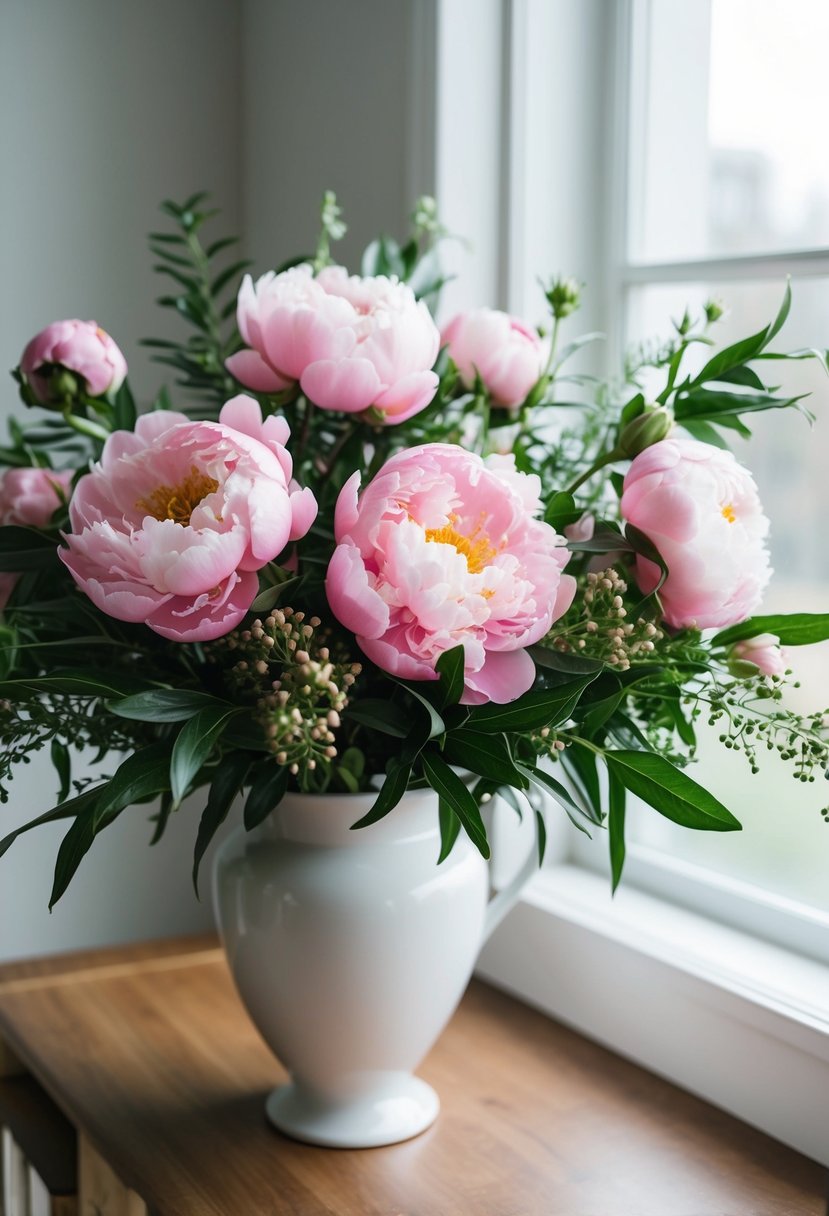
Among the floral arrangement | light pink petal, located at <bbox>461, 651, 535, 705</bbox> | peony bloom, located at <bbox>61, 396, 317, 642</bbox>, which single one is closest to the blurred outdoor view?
the floral arrangement

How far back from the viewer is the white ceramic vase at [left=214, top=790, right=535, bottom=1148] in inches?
37.0

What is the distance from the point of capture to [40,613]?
3.12 feet

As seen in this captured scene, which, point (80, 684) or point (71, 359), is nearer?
point (80, 684)

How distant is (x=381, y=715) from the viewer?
0.85m

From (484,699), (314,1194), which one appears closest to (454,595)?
(484,699)

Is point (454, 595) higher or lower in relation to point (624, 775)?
higher

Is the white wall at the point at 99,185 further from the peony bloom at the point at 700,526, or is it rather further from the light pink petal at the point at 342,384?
the peony bloom at the point at 700,526

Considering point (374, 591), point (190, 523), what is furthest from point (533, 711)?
point (190, 523)

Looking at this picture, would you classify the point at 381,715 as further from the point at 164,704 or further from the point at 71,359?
the point at 71,359

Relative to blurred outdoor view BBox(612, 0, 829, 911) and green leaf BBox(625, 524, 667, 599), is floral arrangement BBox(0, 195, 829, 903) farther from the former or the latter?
blurred outdoor view BBox(612, 0, 829, 911)

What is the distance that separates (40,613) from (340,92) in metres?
0.84

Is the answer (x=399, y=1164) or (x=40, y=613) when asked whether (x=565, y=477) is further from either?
(x=399, y=1164)

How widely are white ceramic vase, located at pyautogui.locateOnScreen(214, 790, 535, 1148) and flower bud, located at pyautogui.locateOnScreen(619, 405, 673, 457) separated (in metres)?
0.29

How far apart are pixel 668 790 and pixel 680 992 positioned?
39 centimetres
